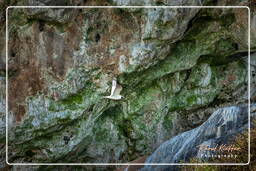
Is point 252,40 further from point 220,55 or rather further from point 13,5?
point 13,5

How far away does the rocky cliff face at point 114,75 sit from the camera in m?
8.80

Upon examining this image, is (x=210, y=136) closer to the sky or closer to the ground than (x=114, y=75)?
closer to the ground

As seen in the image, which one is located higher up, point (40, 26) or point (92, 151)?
point (40, 26)

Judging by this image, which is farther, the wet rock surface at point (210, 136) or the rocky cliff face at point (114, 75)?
the rocky cliff face at point (114, 75)

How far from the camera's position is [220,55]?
10984mm

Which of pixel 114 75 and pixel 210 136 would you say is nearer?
pixel 210 136

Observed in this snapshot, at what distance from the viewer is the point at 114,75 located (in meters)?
9.68

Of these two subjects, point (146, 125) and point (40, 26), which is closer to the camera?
point (40, 26)

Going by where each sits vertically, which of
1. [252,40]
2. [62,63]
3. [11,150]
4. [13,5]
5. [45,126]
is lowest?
[11,150]

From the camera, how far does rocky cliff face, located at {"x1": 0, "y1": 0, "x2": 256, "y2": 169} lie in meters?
8.80

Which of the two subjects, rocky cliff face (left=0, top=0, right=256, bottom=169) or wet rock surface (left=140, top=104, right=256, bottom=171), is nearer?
wet rock surface (left=140, top=104, right=256, bottom=171)

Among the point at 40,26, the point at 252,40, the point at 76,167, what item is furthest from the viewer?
the point at 76,167

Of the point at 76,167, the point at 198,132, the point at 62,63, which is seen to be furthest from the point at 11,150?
the point at 198,132

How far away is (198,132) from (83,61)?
424cm
